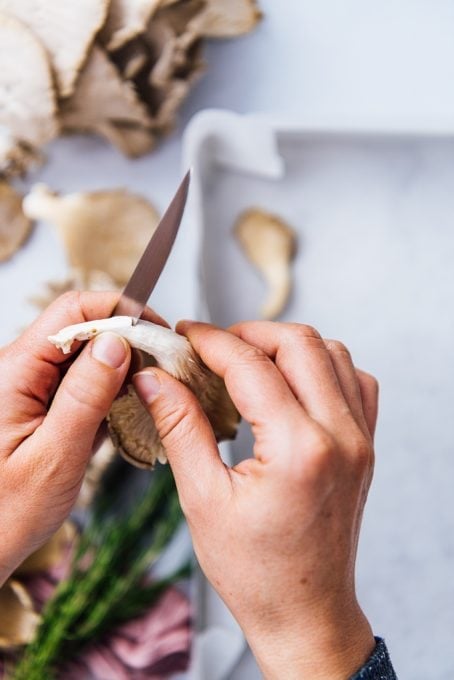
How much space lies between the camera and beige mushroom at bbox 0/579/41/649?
2.81 ft

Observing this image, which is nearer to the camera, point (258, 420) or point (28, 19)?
point (258, 420)

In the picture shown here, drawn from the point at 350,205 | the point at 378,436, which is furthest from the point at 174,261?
the point at 378,436

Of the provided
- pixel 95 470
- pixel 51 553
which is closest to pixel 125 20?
pixel 95 470

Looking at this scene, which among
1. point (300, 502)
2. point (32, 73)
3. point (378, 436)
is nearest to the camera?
point (300, 502)

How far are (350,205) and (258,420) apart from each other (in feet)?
1.57

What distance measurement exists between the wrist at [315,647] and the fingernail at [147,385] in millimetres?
198

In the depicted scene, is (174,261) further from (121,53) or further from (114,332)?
(114,332)

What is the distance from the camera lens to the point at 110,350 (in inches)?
22.4

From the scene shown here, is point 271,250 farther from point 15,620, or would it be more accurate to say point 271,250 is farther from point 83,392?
point 15,620

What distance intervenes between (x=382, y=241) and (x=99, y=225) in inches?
14.0

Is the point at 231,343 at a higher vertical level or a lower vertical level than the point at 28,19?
lower

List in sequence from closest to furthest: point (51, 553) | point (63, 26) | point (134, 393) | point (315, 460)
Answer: point (315, 460) < point (134, 393) < point (63, 26) < point (51, 553)

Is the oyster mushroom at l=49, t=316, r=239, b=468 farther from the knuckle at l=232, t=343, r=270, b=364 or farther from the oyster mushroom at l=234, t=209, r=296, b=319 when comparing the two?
the oyster mushroom at l=234, t=209, r=296, b=319

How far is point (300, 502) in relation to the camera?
52cm
